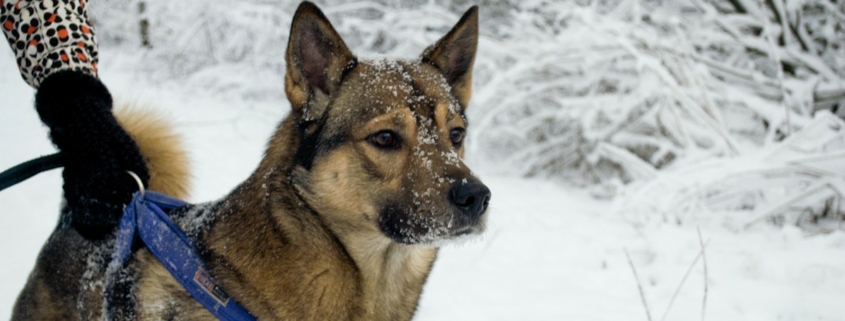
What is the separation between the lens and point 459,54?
2.62 metres

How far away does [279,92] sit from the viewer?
37.7 feet

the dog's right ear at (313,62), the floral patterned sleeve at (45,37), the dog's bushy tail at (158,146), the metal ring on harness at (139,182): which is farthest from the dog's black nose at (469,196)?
the floral patterned sleeve at (45,37)

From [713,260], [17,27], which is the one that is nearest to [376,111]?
[17,27]

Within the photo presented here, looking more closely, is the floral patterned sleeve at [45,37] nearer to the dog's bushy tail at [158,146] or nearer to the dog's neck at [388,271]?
the dog's bushy tail at [158,146]

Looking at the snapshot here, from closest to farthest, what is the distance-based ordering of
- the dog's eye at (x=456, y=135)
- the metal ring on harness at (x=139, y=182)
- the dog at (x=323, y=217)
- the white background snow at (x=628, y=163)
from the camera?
the dog at (x=323, y=217)
the metal ring on harness at (x=139, y=182)
the dog's eye at (x=456, y=135)
the white background snow at (x=628, y=163)

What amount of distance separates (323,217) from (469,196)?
53 cm

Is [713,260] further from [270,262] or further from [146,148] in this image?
[146,148]

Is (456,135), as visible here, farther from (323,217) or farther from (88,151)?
(88,151)

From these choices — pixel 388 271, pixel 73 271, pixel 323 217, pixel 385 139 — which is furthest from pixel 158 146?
pixel 388 271

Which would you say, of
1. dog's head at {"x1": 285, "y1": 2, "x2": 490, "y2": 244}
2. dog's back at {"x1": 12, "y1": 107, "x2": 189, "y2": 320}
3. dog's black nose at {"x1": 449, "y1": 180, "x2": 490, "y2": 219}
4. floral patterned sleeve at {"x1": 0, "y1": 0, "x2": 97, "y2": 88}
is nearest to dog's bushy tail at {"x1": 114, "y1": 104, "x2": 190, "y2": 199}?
dog's back at {"x1": 12, "y1": 107, "x2": 189, "y2": 320}

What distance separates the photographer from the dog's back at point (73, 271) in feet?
6.71

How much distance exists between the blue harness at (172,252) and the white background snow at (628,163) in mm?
974

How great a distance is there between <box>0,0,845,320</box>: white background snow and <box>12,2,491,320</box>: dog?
774 millimetres

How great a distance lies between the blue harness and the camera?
1871 millimetres
